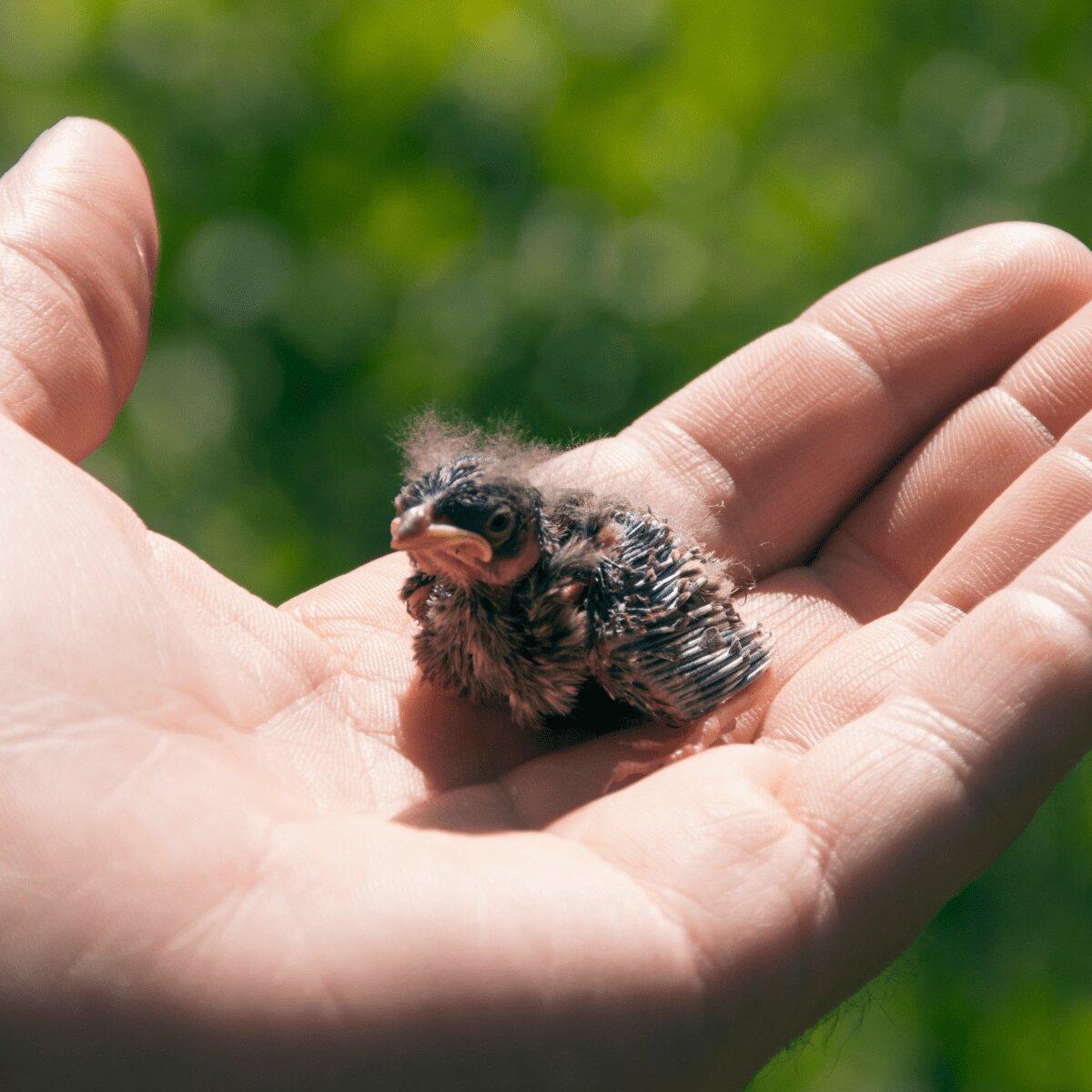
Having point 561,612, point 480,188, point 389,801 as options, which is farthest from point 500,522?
point 480,188

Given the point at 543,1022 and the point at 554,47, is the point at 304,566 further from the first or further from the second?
the point at 543,1022

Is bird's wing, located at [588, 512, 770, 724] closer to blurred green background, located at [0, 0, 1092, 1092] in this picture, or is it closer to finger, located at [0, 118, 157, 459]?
finger, located at [0, 118, 157, 459]

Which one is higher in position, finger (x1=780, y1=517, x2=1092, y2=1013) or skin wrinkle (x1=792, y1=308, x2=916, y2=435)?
skin wrinkle (x1=792, y1=308, x2=916, y2=435)

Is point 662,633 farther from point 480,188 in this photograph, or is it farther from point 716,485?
point 480,188

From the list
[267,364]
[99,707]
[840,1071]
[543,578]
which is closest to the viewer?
[99,707]

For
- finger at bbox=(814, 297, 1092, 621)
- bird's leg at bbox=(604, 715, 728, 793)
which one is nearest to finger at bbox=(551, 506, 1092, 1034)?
bird's leg at bbox=(604, 715, 728, 793)

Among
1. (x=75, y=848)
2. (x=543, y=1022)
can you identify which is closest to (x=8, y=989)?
(x=75, y=848)
